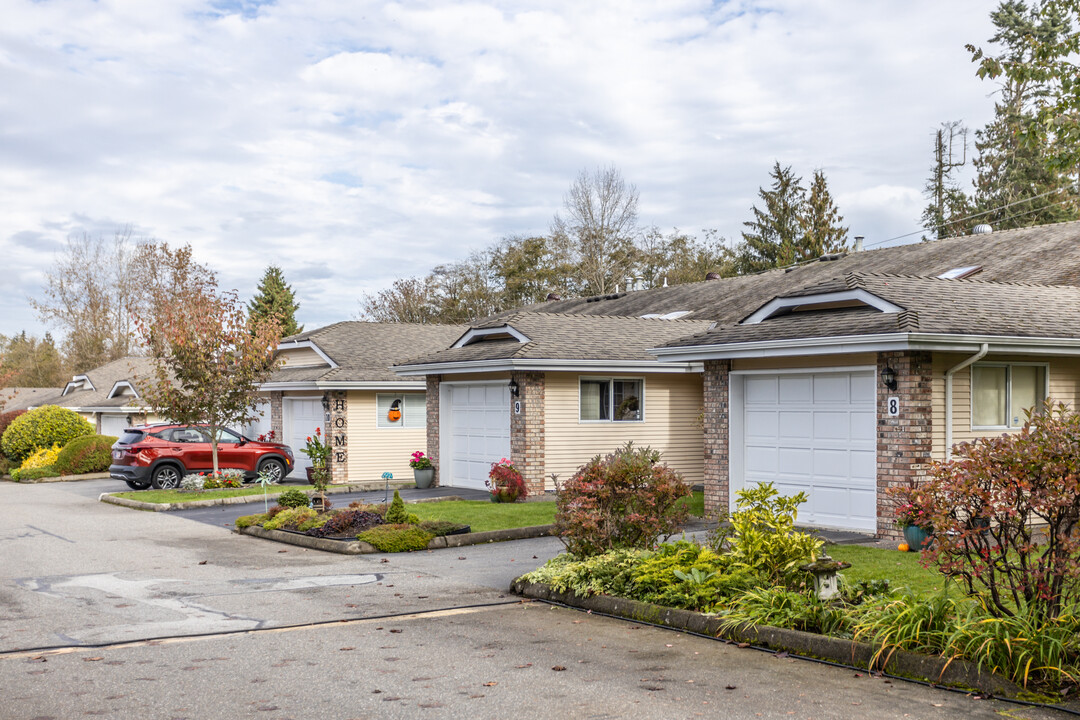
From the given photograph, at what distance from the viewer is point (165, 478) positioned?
24.0 m

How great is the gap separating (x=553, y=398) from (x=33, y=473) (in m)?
19.0

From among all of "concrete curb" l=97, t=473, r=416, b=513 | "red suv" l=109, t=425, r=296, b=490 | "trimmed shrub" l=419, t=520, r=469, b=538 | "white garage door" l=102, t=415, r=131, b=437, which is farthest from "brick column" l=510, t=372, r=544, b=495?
"white garage door" l=102, t=415, r=131, b=437

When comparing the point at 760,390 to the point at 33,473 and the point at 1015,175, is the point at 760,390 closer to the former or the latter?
the point at 33,473

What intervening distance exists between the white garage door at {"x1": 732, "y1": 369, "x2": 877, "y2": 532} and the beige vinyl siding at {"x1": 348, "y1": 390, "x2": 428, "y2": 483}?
1124 cm

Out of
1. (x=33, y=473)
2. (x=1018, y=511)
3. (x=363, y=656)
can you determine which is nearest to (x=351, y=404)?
(x=33, y=473)

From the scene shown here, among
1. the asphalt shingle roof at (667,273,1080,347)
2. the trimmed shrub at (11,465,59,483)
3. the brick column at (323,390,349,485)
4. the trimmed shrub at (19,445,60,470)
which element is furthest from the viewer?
the trimmed shrub at (19,445,60,470)

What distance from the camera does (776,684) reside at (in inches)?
263

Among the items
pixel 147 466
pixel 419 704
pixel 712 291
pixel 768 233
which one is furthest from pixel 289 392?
pixel 768 233

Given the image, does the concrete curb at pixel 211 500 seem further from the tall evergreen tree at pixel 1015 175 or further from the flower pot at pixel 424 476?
the tall evergreen tree at pixel 1015 175

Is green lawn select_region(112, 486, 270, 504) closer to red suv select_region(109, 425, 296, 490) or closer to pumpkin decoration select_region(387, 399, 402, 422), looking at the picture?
red suv select_region(109, 425, 296, 490)

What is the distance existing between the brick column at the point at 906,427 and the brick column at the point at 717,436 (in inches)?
114

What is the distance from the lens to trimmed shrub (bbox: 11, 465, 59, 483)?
29797mm

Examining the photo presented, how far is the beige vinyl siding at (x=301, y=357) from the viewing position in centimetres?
2684

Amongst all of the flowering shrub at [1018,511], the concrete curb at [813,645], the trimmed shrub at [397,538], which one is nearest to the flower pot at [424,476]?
the trimmed shrub at [397,538]
